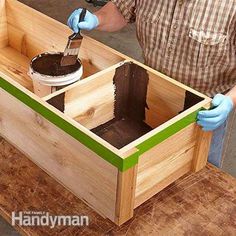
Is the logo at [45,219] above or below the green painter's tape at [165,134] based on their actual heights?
below

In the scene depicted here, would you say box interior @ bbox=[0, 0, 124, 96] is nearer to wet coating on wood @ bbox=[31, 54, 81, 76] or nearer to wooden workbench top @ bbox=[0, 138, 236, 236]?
wet coating on wood @ bbox=[31, 54, 81, 76]

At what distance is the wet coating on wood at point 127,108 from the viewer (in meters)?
1.60

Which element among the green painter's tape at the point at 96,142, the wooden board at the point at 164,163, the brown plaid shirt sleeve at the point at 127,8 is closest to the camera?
the green painter's tape at the point at 96,142

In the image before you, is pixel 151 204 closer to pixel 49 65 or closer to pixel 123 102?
pixel 123 102

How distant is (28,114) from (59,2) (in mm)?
3704

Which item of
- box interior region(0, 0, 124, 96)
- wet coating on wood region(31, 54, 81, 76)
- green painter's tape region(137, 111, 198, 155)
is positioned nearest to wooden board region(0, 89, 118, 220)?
green painter's tape region(137, 111, 198, 155)

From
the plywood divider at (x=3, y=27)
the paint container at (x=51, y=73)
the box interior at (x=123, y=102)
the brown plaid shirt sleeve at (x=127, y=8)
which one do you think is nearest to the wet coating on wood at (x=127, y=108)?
the box interior at (x=123, y=102)

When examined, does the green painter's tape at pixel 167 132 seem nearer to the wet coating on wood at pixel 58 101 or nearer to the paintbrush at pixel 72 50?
the wet coating on wood at pixel 58 101

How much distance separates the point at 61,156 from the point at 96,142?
226mm

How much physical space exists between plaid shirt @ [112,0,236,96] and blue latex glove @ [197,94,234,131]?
25 cm

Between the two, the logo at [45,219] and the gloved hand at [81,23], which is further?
the gloved hand at [81,23]

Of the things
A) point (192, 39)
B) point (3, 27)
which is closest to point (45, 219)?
point (192, 39)

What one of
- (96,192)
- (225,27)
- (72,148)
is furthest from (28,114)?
(225,27)

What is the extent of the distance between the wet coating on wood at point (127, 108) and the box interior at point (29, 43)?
0.32ft
